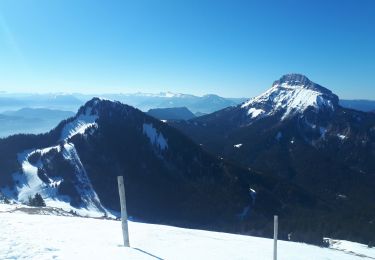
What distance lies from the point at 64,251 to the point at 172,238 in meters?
11.6

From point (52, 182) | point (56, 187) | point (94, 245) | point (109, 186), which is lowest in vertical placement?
point (109, 186)

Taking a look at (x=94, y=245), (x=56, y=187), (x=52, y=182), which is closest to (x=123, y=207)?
(x=94, y=245)

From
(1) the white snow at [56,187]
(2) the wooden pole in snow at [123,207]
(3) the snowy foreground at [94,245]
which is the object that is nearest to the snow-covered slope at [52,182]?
(1) the white snow at [56,187]

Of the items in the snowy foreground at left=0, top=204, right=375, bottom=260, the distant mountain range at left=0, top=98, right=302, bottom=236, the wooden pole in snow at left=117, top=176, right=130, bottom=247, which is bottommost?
the distant mountain range at left=0, top=98, right=302, bottom=236

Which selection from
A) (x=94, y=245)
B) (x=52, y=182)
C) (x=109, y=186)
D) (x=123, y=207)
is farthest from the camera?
(x=109, y=186)

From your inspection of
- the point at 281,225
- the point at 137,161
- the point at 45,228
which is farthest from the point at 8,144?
the point at 45,228

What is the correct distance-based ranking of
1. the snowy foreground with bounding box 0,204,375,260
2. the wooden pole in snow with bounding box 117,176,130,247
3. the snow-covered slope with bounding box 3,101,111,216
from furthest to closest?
the snow-covered slope with bounding box 3,101,111,216 → the wooden pole in snow with bounding box 117,176,130,247 → the snowy foreground with bounding box 0,204,375,260

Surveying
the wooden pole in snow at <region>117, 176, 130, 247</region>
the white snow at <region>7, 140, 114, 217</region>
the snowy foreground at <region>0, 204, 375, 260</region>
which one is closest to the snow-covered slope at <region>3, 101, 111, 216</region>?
the white snow at <region>7, 140, 114, 217</region>

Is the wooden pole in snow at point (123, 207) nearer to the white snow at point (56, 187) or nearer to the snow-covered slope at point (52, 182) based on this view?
the snow-covered slope at point (52, 182)

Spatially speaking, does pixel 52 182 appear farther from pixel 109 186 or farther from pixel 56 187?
pixel 109 186

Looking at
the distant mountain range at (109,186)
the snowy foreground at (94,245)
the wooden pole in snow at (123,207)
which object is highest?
the wooden pole in snow at (123,207)

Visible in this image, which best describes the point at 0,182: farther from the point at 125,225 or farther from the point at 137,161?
the point at 125,225

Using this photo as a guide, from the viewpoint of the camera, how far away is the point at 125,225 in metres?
20.6

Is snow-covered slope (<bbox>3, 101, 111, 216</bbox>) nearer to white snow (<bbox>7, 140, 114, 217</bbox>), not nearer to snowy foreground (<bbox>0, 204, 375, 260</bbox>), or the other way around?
white snow (<bbox>7, 140, 114, 217</bbox>)
